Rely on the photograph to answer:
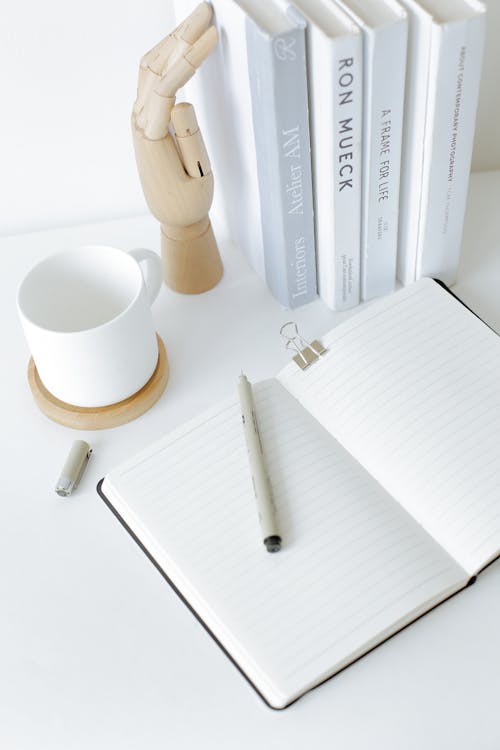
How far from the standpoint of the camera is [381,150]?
30.0 inches

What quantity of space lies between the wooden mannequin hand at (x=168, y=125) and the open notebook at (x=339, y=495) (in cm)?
18

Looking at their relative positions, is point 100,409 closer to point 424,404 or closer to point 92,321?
point 92,321

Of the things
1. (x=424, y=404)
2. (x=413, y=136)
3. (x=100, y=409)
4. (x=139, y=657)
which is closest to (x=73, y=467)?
(x=100, y=409)

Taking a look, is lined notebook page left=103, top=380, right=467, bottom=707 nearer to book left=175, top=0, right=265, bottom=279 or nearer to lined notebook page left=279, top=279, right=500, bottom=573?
lined notebook page left=279, top=279, right=500, bottom=573

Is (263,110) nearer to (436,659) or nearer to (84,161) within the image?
(84,161)

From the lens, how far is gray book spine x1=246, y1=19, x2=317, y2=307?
685 mm

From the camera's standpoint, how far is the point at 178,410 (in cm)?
81

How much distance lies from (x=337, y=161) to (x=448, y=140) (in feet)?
0.32

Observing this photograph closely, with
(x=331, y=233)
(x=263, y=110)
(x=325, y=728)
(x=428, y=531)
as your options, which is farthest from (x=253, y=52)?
(x=325, y=728)

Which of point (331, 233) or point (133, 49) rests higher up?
point (133, 49)

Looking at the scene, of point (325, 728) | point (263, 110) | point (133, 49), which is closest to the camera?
point (325, 728)

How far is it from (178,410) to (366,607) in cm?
26

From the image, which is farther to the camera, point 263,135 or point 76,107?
point 76,107

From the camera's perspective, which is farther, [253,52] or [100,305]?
[100,305]
